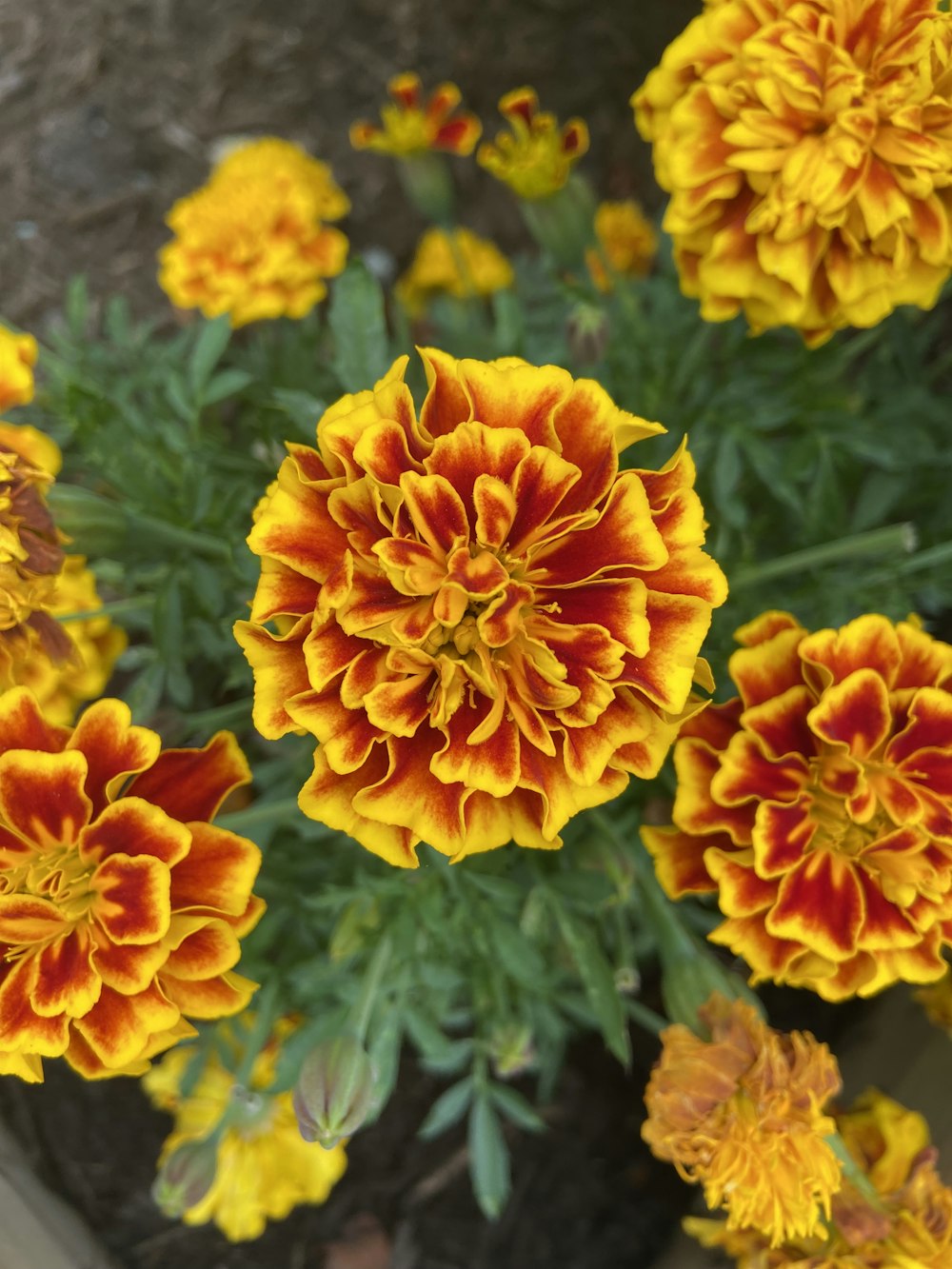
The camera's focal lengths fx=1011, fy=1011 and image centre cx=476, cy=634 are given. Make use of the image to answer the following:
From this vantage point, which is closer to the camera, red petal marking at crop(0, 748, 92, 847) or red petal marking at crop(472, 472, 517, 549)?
red petal marking at crop(472, 472, 517, 549)

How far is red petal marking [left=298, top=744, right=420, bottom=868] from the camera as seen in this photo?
81cm

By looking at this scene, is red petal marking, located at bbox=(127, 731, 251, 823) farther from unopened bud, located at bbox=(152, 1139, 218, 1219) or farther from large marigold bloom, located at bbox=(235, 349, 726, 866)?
unopened bud, located at bbox=(152, 1139, 218, 1219)

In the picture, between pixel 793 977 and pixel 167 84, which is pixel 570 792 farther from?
pixel 167 84

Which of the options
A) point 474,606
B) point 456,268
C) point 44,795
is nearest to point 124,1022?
point 44,795

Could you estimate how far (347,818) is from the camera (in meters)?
0.81

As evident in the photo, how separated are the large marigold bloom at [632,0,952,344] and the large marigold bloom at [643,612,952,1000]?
1.25 ft

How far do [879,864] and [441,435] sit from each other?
60 cm

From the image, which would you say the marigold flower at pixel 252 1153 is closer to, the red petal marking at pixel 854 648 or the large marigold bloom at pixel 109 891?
the large marigold bloom at pixel 109 891

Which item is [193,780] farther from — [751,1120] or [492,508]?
[751,1120]

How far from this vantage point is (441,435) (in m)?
0.81

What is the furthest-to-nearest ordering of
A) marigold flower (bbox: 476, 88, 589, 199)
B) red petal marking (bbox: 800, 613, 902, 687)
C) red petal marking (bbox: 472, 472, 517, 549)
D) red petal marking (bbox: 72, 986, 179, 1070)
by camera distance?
1. marigold flower (bbox: 476, 88, 589, 199)
2. red petal marking (bbox: 800, 613, 902, 687)
3. red petal marking (bbox: 72, 986, 179, 1070)
4. red petal marking (bbox: 472, 472, 517, 549)

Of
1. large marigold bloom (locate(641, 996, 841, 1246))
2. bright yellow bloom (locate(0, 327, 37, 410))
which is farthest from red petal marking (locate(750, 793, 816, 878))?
bright yellow bloom (locate(0, 327, 37, 410))

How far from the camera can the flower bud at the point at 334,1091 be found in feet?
3.48

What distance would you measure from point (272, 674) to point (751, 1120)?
682 millimetres
